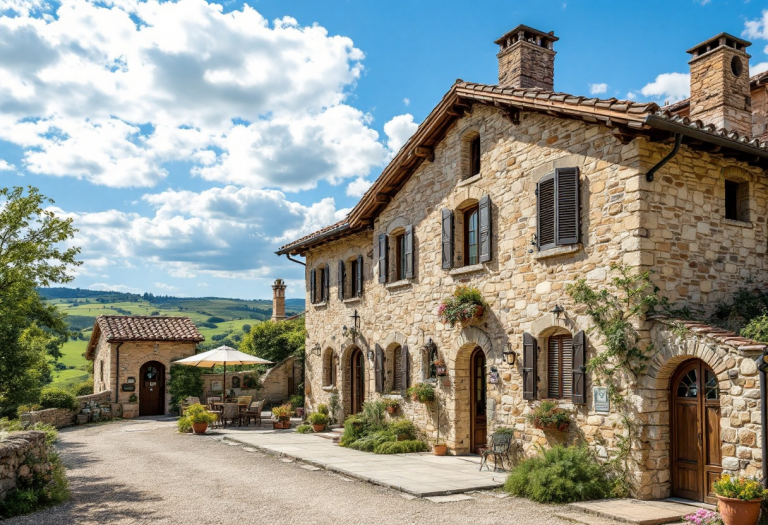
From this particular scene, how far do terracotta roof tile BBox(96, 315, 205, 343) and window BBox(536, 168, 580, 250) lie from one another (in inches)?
694

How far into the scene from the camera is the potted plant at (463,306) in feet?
41.3

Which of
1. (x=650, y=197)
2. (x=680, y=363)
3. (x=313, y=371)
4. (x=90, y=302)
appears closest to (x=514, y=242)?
(x=650, y=197)

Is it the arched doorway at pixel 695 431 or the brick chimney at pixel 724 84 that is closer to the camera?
the arched doorway at pixel 695 431

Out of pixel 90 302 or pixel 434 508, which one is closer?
pixel 434 508

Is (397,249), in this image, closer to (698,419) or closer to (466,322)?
(466,322)

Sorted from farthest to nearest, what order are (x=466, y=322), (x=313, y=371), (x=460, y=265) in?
(x=313, y=371)
(x=460, y=265)
(x=466, y=322)

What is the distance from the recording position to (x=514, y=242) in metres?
12.0

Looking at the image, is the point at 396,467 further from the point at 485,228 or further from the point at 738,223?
the point at 738,223

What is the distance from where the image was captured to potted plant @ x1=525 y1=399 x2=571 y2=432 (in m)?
10.5

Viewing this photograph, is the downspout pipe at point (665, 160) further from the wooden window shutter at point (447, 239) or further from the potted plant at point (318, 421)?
the potted plant at point (318, 421)

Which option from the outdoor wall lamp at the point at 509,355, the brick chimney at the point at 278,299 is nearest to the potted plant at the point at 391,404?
the outdoor wall lamp at the point at 509,355

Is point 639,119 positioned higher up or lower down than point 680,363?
higher up

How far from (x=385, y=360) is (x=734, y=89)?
374 inches

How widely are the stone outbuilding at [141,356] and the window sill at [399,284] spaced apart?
12011 mm
